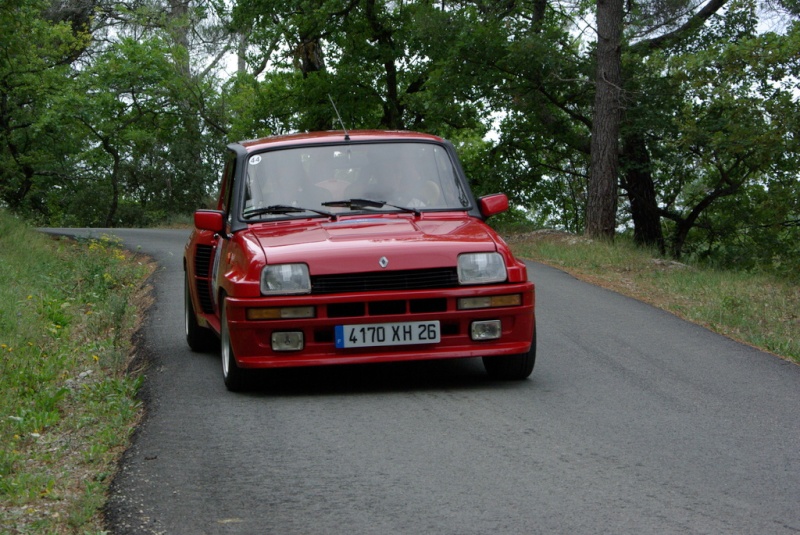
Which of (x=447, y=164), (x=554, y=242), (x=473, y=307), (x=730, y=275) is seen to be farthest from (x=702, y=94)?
(x=473, y=307)

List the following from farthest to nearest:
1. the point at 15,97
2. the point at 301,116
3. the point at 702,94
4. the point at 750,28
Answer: the point at 15,97
the point at 301,116
the point at 750,28
the point at 702,94

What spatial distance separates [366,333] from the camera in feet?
22.6

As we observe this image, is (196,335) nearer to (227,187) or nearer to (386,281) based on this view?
(227,187)

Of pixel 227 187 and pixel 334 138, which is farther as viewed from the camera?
pixel 227 187

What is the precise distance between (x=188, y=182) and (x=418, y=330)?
4345cm

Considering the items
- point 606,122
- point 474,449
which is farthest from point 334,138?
point 606,122

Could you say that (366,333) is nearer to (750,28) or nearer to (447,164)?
(447,164)

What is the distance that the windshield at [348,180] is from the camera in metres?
7.96

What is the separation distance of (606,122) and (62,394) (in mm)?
17029

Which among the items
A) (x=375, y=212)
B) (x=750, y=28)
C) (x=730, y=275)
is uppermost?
(x=750, y=28)

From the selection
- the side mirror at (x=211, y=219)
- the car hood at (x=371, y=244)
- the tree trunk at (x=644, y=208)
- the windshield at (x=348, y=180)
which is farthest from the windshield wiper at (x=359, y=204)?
the tree trunk at (x=644, y=208)

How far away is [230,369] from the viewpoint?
23.7 ft

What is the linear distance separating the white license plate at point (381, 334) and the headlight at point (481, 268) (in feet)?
1.25

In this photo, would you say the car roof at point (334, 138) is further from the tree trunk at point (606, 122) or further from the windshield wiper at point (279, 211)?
the tree trunk at point (606, 122)
